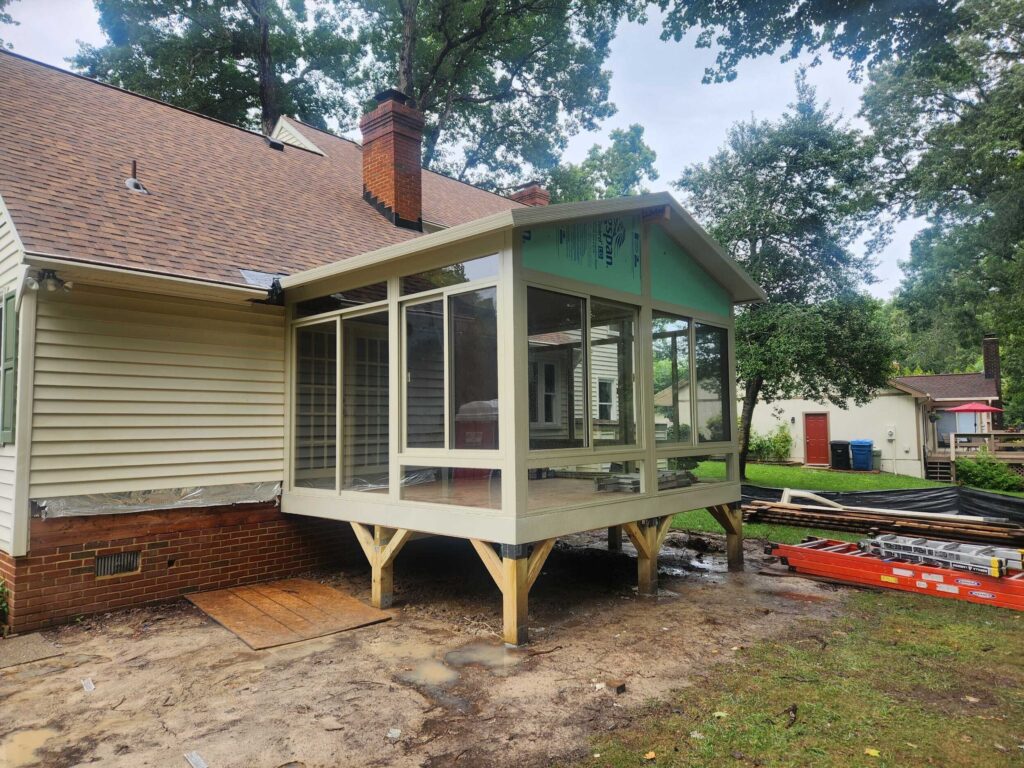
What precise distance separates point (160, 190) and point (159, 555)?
160 inches

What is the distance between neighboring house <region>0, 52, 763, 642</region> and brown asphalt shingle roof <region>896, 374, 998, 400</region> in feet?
78.0

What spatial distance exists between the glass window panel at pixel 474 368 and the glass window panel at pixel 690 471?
2.24 metres

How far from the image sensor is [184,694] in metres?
3.91

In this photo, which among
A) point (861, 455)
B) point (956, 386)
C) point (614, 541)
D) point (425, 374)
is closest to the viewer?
point (425, 374)

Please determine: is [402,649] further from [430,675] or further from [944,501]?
[944,501]

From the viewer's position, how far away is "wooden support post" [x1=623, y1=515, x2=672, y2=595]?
245 inches

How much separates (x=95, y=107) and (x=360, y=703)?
8636mm

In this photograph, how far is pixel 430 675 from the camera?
4.20 metres

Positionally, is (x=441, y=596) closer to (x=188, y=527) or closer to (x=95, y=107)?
(x=188, y=527)

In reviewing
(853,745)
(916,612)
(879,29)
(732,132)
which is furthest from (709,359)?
(732,132)

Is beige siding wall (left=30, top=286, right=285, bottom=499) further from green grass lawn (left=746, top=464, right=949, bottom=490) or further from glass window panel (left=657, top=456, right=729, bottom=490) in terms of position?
green grass lawn (left=746, top=464, right=949, bottom=490)

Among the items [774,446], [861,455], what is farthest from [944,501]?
[774,446]

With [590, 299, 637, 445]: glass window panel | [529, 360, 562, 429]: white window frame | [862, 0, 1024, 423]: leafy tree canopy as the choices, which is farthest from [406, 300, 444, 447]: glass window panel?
[862, 0, 1024, 423]: leafy tree canopy

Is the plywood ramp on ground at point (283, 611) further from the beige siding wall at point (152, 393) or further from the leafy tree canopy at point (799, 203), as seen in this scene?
the leafy tree canopy at point (799, 203)
